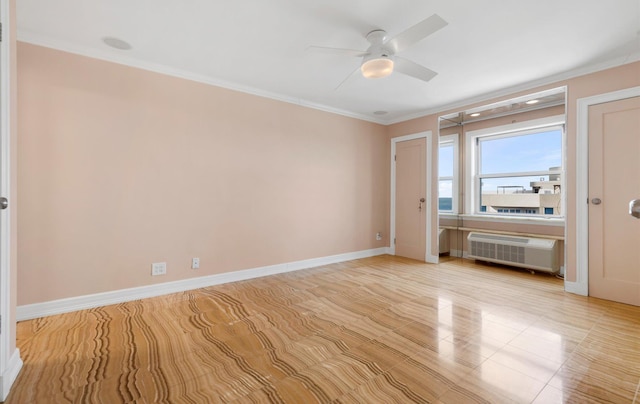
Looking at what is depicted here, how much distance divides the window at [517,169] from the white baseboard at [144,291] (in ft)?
10.2

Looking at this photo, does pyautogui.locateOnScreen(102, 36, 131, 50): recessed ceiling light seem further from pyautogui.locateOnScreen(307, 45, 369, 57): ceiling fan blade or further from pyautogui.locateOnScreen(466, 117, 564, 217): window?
pyautogui.locateOnScreen(466, 117, 564, 217): window

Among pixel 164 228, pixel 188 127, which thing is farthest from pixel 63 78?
pixel 164 228

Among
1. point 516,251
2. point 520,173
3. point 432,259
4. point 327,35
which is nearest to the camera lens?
point 327,35

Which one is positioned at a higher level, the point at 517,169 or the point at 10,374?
the point at 517,169

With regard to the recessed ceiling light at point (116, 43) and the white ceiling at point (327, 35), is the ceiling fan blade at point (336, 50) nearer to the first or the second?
the white ceiling at point (327, 35)

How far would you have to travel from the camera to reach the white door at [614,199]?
9.19 feet

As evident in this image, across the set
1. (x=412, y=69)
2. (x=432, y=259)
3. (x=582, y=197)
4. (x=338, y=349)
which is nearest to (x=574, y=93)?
(x=582, y=197)

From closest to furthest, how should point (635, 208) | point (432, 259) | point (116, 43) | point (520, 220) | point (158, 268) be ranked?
point (635, 208)
point (116, 43)
point (158, 268)
point (520, 220)
point (432, 259)

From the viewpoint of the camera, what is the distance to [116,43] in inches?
102

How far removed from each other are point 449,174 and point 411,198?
1040mm

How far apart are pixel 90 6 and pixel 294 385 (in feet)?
9.96

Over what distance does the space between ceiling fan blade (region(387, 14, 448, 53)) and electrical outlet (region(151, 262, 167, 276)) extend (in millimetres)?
3116

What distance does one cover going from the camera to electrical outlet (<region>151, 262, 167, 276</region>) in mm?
3008

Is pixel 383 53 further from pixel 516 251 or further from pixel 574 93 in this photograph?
pixel 516 251
